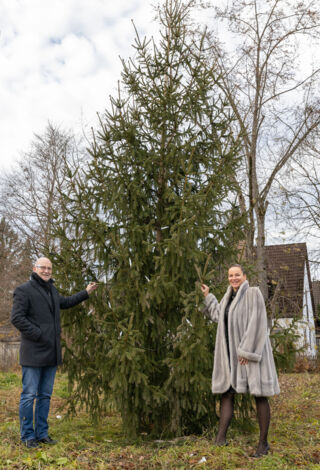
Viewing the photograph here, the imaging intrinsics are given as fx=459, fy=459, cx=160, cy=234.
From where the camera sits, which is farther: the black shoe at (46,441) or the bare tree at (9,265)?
the bare tree at (9,265)

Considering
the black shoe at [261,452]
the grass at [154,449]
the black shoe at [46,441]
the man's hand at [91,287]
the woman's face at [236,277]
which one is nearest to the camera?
the grass at [154,449]

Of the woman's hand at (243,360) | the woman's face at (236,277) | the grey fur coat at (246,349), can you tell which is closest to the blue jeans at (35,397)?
the grey fur coat at (246,349)

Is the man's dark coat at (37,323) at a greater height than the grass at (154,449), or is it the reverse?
the man's dark coat at (37,323)

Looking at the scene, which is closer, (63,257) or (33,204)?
(63,257)

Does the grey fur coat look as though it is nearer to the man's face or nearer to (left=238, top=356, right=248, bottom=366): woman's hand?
(left=238, top=356, right=248, bottom=366): woman's hand

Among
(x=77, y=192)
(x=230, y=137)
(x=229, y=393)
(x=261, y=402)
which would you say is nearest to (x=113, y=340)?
(x=229, y=393)

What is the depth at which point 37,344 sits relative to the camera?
5.37 m

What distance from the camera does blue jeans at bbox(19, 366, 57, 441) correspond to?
5.34 m

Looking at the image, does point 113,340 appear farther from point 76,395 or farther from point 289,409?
point 289,409

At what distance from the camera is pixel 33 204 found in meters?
21.4

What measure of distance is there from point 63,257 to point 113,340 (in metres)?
1.62

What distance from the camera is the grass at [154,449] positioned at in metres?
4.59

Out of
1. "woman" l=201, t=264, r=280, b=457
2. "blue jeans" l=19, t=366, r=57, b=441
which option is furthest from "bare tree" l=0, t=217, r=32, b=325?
"woman" l=201, t=264, r=280, b=457

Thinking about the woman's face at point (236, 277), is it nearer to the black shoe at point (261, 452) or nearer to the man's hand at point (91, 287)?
the black shoe at point (261, 452)
